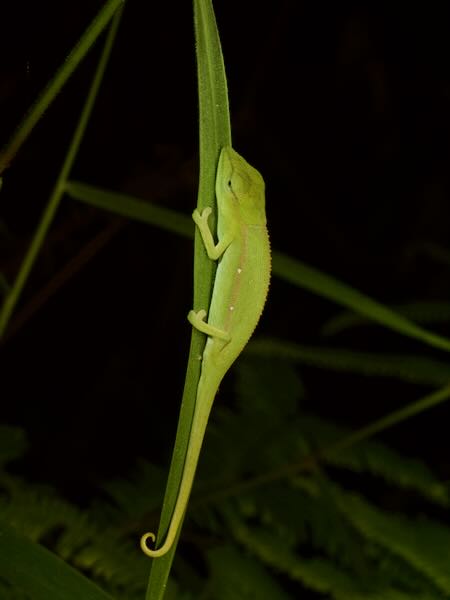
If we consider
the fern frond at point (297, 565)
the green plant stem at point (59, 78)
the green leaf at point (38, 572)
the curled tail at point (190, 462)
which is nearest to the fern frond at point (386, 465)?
the fern frond at point (297, 565)

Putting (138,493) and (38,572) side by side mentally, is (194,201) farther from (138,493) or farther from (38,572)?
(38,572)

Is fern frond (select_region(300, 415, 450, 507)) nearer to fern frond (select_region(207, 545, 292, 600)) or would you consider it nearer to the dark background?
fern frond (select_region(207, 545, 292, 600))

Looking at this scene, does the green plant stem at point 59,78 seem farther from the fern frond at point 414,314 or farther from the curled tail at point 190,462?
the fern frond at point 414,314

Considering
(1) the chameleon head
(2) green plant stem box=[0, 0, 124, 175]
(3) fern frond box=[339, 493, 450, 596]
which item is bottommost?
(3) fern frond box=[339, 493, 450, 596]

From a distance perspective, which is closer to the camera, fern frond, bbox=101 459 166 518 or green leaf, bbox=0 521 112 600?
green leaf, bbox=0 521 112 600

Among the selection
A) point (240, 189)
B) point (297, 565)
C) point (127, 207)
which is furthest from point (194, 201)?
point (240, 189)

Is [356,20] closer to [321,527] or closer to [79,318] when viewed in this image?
[79,318]

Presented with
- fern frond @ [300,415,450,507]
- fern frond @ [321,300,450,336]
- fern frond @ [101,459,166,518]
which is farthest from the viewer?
fern frond @ [321,300,450,336]

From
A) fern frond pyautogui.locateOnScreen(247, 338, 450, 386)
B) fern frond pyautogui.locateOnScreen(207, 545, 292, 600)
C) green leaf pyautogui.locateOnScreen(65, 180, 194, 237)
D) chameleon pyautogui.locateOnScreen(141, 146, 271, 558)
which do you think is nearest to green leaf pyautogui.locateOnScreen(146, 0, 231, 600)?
chameleon pyautogui.locateOnScreen(141, 146, 271, 558)
